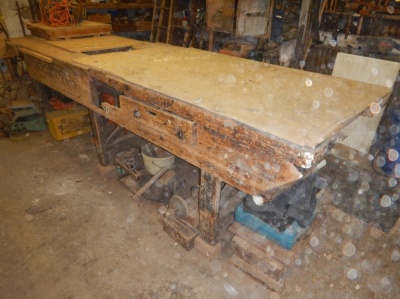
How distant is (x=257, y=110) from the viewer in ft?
5.64

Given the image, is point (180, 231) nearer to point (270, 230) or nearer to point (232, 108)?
point (270, 230)

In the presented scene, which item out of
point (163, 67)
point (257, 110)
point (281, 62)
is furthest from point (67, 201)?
point (281, 62)

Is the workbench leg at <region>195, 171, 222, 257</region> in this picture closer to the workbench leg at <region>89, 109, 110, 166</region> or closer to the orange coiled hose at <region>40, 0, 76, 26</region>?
the workbench leg at <region>89, 109, 110, 166</region>

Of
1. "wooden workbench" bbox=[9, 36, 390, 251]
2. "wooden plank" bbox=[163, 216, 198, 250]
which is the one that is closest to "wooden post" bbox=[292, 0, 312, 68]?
"wooden workbench" bbox=[9, 36, 390, 251]

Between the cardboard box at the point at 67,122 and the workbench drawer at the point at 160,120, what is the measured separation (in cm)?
245

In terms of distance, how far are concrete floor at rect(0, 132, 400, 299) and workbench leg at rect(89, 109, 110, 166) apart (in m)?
0.36

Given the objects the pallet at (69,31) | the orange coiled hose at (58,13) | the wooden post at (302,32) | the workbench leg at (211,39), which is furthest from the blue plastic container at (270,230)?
the workbench leg at (211,39)

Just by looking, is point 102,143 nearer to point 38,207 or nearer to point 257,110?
point 38,207

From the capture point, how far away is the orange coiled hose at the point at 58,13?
4141 mm

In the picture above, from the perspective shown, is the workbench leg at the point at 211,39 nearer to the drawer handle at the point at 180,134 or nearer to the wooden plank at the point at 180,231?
the wooden plank at the point at 180,231

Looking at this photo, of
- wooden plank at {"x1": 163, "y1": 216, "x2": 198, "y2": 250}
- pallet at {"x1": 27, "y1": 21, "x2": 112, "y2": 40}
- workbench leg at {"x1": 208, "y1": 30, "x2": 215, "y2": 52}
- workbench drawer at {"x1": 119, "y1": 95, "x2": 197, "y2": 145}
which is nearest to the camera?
workbench drawer at {"x1": 119, "y1": 95, "x2": 197, "y2": 145}

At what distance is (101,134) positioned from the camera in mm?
3422

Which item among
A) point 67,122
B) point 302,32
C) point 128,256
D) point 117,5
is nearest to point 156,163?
point 128,256

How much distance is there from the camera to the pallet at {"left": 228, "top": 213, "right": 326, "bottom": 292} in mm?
2201
